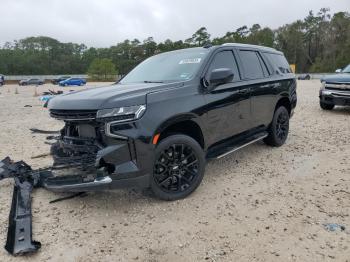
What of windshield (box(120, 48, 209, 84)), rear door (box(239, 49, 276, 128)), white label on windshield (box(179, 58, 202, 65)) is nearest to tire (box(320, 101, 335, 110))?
rear door (box(239, 49, 276, 128))

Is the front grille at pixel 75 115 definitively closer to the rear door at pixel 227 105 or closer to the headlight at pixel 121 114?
the headlight at pixel 121 114

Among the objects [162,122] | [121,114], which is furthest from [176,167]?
[121,114]

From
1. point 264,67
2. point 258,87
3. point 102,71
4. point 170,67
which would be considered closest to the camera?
point 170,67

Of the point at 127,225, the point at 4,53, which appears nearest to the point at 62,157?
the point at 127,225

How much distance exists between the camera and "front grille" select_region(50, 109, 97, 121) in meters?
3.40

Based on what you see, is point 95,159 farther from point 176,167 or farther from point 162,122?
point 176,167

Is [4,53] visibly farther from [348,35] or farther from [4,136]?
[4,136]

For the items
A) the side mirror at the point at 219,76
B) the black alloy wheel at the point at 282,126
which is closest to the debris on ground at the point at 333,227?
the side mirror at the point at 219,76

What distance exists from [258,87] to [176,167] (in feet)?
7.60

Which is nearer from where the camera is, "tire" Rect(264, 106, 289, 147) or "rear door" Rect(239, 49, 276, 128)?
"rear door" Rect(239, 49, 276, 128)

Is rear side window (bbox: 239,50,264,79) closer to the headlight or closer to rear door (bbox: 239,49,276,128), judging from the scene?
rear door (bbox: 239,49,276,128)

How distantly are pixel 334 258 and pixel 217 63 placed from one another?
2848 millimetres

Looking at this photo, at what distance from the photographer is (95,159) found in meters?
3.47

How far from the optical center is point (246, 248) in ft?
9.66
